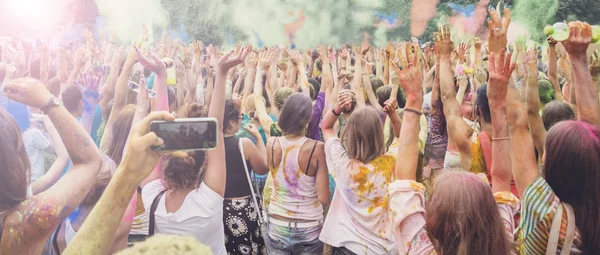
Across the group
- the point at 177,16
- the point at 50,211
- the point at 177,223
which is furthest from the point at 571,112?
the point at 177,16

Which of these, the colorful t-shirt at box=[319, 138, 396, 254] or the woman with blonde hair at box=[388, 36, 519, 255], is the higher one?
the woman with blonde hair at box=[388, 36, 519, 255]

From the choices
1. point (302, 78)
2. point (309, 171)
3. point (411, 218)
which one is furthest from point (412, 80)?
point (302, 78)

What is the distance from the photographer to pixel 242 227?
3.07 meters

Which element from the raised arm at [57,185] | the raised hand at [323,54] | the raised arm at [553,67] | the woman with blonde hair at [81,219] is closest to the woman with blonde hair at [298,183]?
the woman with blonde hair at [81,219]

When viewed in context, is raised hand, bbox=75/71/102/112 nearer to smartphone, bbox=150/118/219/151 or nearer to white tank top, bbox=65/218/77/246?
white tank top, bbox=65/218/77/246

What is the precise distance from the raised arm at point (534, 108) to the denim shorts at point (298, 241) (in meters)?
1.41

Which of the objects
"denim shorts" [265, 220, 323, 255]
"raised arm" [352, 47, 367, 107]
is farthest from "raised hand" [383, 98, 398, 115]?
"raised arm" [352, 47, 367, 107]

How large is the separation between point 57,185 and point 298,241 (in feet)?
5.14

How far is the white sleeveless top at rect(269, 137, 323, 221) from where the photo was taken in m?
2.98

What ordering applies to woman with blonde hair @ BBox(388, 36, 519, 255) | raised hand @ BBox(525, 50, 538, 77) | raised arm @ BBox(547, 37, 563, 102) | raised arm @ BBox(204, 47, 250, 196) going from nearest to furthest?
woman with blonde hair @ BBox(388, 36, 519, 255)
raised arm @ BBox(204, 47, 250, 196)
raised hand @ BBox(525, 50, 538, 77)
raised arm @ BBox(547, 37, 563, 102)

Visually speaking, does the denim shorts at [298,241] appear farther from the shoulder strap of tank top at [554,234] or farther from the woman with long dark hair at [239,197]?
the shoulder strap of tank top at [554,234]

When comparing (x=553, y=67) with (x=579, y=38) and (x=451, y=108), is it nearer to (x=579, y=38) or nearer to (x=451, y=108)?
(x=451, y=108)

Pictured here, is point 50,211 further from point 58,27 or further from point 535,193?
point 58,27

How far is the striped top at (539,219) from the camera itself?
5.54ft
